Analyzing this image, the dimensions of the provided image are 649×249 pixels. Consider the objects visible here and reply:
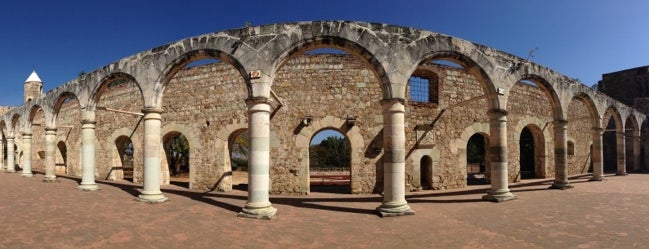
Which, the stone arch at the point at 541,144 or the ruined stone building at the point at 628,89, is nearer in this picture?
the stone arch at the point at 541,144

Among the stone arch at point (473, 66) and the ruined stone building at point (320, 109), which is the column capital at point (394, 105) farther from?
the stone arch at point (473, 66)

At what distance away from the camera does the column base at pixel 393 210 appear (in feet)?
21.4

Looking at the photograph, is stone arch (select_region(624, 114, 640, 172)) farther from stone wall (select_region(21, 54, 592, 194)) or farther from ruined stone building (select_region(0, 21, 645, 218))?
stone wall (select_region(21, 54, 592, 194))

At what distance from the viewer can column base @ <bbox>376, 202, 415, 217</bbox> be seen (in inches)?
257

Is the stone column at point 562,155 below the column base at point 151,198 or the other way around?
the other way around

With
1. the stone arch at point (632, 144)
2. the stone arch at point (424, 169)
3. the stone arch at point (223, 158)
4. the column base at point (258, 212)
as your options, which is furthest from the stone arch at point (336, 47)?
the stone arch at point (632, 144)

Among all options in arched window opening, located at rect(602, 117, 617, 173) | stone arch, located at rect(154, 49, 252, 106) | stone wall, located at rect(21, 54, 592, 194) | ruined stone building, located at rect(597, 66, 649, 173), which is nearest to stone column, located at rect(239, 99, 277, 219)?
stone arch, located at rect(154, 49, 252, 106)

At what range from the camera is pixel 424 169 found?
11883 mm

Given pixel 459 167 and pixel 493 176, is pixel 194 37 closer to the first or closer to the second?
pixel 493 176

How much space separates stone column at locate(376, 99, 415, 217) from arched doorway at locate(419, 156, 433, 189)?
16.1 feet

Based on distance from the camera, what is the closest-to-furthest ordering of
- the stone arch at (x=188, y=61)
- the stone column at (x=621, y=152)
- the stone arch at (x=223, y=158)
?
the stone arch at (x=188, y=61) → the stone arch at (x=223, y=158) → the stone column at (x=621, y=152)

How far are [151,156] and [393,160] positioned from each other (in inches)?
217

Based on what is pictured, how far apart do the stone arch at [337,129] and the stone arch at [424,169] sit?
6.06 feet

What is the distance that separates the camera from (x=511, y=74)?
891 centimetres
